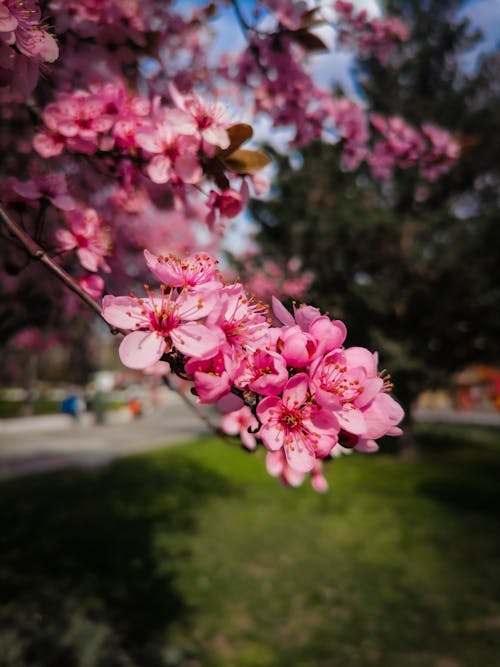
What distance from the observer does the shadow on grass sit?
2.87 metres

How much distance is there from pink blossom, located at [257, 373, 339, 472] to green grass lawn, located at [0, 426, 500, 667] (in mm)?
2513

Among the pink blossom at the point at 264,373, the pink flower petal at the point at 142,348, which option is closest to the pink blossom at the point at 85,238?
the pink flower petal at the point at 142,348

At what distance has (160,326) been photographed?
1.02 metres

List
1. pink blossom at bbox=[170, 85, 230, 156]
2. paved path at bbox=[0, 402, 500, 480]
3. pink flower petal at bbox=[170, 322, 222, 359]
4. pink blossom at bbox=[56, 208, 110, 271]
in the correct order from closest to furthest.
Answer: pink flower petal at bbox=[170, 322, 222, 359] → pink blossom at bbox=[170, 85, 230, 156] → pink blossom at bbox=[56, 208, 110, 271] → paved path at bbox=[0, 402, 500, 480]

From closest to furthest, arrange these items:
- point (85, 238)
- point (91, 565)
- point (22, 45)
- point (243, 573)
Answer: point (22, 45) < point (85, 238) < point (91, 565) < point (243, 573)

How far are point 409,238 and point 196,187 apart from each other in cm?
1162

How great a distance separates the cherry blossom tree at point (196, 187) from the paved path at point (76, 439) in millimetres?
8584

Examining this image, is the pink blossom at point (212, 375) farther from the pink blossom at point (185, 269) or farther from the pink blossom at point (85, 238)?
the pink blossom at point (85, 238)

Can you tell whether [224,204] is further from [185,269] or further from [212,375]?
[212,375]

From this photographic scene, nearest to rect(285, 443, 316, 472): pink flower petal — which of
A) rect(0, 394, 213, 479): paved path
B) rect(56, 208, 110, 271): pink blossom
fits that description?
rect(56, 208, 110, 271): pink blossom

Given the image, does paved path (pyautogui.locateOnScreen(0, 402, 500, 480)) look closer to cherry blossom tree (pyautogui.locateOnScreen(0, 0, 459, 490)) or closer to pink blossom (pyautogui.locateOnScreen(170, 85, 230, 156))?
cherry blossom tree (pyautogui.locateOnScreen(0, 0, 459, 490))

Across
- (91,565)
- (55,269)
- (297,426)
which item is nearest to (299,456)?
(297,426)

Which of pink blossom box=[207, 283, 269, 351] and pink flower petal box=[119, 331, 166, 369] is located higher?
pink blossom box=[207, 283, 269, 351]

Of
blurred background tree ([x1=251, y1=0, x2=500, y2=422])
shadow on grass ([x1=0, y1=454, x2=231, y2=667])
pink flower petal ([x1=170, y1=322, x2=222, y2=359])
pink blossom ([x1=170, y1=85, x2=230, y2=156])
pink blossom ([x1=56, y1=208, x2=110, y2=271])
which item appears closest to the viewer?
pink flower petal ([x1=170, y1=322, x2=222, y2=359])
